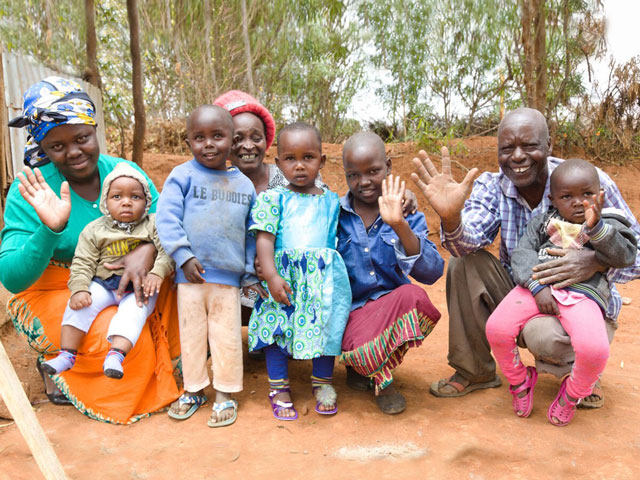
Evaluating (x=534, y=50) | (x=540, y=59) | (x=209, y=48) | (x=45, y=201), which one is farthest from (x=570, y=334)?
(x=209, y=48)

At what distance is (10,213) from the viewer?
116 inches

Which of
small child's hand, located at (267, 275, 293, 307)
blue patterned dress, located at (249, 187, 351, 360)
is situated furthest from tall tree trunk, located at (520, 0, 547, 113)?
small child's hand, located at (267, 275, 293, 307)

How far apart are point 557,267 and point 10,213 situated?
285cm

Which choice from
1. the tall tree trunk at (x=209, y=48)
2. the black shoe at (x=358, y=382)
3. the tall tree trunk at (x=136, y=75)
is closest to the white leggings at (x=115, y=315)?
the black shoe at (x=358, y=382)

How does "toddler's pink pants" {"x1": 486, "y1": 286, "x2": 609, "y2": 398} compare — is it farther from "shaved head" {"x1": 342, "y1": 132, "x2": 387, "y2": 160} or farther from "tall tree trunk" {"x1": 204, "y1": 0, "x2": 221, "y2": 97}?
"tall tree trunk" {"x1": 204, "y1": 0, "x2": 221, "y2": 97}

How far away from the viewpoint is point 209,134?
2736mm

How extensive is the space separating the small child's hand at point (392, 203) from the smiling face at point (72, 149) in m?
1.60

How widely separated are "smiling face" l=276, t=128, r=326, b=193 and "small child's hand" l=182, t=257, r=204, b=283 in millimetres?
655

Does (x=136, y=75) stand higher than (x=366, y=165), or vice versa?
(x=136, y=75)

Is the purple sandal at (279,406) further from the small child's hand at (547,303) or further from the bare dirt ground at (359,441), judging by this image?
the small child's hand at (547,303)

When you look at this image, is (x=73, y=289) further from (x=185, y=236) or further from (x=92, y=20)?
(x=92, y=20)

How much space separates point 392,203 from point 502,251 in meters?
0.96

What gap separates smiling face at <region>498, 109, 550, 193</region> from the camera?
2.74m

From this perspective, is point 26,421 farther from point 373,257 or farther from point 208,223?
point 373,257
